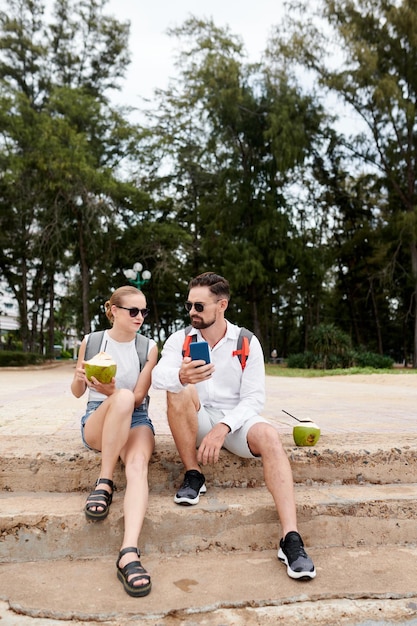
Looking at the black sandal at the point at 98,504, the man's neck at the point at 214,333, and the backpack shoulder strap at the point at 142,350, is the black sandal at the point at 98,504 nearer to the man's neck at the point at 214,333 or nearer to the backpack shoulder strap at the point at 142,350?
the backpack shoulder strap at the point at 142,350

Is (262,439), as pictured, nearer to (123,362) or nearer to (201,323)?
(201,323)

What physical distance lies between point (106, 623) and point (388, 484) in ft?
6.83

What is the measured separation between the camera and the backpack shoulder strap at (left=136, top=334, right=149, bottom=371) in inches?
134

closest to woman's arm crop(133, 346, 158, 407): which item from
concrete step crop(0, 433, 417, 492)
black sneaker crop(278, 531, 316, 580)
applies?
concrete step crop(0, 433, 417, 492)

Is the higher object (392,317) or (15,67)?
(15,67)

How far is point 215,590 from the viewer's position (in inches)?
93.4

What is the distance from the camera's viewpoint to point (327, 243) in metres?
32.8

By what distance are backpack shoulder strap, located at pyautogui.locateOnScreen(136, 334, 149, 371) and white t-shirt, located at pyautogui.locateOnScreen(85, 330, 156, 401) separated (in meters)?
0.03

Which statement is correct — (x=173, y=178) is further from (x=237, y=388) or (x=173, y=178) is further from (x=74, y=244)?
(x=237, y=388)

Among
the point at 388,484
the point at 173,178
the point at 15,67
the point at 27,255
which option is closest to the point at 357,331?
the point at 173,178

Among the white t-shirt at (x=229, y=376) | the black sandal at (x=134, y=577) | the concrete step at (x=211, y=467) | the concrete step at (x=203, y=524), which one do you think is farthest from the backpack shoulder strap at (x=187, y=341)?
the black sandal at (x=134, y=577)

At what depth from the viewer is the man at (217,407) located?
2.83 meters

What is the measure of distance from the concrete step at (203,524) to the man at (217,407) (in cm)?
16

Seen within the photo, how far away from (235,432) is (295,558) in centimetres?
85
